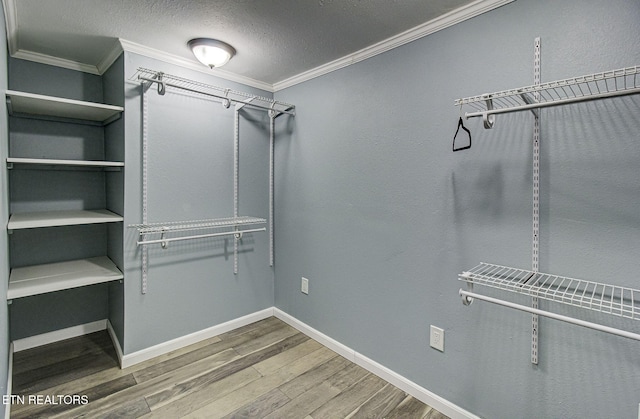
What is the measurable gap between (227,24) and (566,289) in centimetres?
212

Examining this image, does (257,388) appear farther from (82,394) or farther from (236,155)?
(236,155)

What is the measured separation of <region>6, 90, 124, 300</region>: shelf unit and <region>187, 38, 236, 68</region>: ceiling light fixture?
648 millimetres

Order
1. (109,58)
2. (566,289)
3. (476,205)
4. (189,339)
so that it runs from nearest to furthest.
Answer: (566,289)
(476,205)
(109,58)
(189,339)

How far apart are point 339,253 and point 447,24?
61.4 inches

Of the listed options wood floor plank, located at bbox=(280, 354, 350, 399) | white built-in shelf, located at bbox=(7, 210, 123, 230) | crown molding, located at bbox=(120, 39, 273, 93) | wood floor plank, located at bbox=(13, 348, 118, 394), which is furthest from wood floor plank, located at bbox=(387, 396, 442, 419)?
crown molding, located at bbox=(120, 39, 273, 93)

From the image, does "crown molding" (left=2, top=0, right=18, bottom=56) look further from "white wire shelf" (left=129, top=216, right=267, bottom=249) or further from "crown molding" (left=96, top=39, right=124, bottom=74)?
"white wire shelf" (left=129, top=216, right=267, bottom=249)

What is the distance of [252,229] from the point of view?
2.79 m

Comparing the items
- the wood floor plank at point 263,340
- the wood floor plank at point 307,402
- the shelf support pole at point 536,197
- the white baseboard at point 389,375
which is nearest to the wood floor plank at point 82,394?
the wood floor plank at point 263,340

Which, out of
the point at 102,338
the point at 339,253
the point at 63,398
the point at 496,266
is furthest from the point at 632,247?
the point at 102,338

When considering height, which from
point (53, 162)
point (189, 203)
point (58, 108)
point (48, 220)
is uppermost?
point (58, 108)

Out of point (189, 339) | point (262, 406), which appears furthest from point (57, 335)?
point (262, 406)

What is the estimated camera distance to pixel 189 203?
241cm

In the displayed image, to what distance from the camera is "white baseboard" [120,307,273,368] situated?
7.20 feet

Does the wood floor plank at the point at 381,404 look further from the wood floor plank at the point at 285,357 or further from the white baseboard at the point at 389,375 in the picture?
the wood floor plank at the point at 285,357
